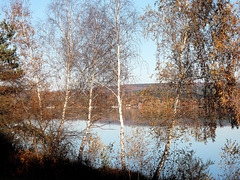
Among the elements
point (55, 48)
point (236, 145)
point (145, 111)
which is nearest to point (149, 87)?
point (145, 111)

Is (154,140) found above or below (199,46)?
below

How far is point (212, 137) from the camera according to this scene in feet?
28.7

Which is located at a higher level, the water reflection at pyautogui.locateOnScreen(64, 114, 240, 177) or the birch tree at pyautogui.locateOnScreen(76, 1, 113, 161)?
the birch tree at pyautogui.locateOnScreen(76, 1, 113, 161)

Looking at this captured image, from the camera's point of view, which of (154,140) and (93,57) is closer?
(154,140)

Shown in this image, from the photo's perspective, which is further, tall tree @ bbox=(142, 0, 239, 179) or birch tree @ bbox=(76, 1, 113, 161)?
birch tree @ bbox=(76, 1, 113, 161)

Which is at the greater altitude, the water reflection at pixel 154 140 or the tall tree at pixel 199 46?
the tall tree at pixel 199 46

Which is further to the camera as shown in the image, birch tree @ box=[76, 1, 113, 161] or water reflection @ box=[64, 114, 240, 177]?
birch tree @ box=[76, 1, 113, 161]

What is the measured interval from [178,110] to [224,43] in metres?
2.89

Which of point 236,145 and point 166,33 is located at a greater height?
point 166,33

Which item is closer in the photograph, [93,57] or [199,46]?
[199,46]

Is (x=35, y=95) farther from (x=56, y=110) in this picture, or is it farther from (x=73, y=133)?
(x=73, y=133)

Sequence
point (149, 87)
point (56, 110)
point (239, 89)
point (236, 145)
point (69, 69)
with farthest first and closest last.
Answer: point (69, 69), point (56, 110), point (149, 87), point (236, 145), point (239, 89)

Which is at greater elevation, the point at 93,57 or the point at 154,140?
the point at 93,57

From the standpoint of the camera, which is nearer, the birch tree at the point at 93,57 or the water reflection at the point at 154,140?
the water reflection at the point at 154,140
